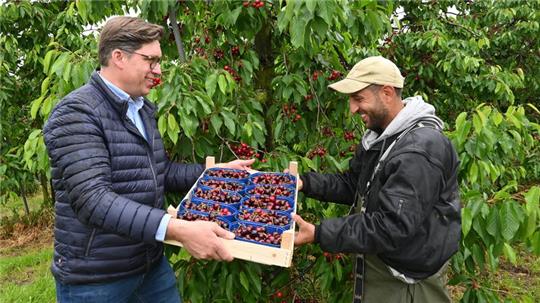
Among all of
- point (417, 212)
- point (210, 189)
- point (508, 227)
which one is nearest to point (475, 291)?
point (508, 227)

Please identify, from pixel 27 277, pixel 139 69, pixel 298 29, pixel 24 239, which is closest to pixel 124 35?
pixel 139 69

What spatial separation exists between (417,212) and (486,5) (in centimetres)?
680

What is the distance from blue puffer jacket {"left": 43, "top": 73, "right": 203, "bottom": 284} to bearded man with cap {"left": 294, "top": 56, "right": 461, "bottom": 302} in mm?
741

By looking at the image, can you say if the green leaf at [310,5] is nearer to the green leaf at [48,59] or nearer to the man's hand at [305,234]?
the man's hand at [305,234]

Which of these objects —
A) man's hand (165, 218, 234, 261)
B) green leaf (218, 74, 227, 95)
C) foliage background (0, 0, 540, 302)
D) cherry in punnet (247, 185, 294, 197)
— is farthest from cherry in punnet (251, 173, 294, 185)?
man's hand (165, 218, 234, 261)

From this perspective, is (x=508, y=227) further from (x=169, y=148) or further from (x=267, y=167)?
(x=169, y=148)

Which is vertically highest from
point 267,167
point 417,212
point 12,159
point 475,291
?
point 417,212

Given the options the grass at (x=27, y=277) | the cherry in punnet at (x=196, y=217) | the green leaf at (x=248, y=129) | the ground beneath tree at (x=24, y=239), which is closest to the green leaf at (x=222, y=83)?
the green leaf at (x=248, y=129)

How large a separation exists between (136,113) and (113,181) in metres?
0.40

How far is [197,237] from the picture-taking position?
71.1 inches

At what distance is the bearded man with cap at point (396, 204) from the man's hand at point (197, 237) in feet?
1.29

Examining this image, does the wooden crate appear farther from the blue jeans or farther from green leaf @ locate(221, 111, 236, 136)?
green leaf @ locate(221, 111, 236, 136)

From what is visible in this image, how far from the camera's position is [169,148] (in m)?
2.70

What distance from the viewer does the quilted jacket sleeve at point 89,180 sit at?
1749mm
